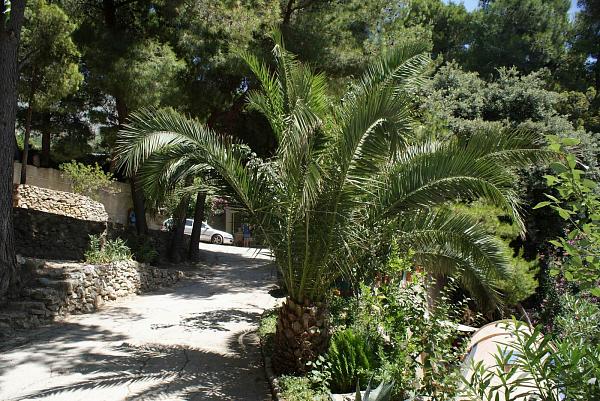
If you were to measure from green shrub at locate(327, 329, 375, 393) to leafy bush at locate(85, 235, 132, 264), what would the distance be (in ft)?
27.3

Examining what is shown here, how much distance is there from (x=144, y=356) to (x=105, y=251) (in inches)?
242

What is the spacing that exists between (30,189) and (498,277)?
13543mm

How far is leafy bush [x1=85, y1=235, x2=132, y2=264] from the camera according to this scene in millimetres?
12398

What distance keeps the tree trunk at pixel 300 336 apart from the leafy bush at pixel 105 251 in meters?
7.40

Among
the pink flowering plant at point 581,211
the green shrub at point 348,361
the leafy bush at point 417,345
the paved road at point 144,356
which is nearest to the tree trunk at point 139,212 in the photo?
the paved road at point 144,356

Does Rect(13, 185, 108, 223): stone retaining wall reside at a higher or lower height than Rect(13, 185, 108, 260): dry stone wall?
higher

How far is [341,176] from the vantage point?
5.97m

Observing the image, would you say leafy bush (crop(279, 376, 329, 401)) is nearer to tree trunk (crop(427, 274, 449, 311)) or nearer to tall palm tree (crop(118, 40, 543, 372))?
tall palm tree (crop(118, 40, 543, 372))

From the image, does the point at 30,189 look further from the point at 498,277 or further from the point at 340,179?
the point at 498,277

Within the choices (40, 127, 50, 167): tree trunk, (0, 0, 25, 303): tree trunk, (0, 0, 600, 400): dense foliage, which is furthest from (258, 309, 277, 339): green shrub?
(40, 127, 50, 167): tree trunk

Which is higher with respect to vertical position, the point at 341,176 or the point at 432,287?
the point at 341,176

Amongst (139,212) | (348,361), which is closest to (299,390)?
(348,361)

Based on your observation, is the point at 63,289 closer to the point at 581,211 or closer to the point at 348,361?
the point at 348,361

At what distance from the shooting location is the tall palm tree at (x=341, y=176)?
5.76m
